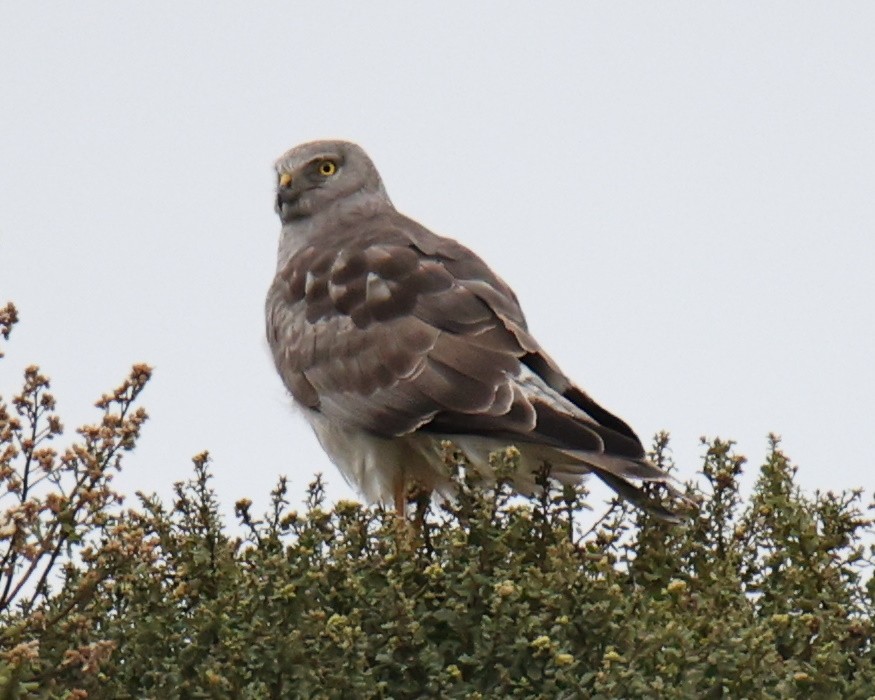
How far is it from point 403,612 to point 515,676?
0.36 m

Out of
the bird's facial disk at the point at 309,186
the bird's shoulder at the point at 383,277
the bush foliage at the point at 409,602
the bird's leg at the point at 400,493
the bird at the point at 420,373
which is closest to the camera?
the bush foliage at the point at 409,602

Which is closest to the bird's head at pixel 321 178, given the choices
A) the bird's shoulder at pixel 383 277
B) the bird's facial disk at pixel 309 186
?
the bird's facial disk at pixel 309 186

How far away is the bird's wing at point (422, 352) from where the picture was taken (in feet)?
22.3

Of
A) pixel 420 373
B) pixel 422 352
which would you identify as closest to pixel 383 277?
pixel 422 352

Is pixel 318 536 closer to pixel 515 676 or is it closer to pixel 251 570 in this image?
pixel 251 570

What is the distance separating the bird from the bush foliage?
0.76m

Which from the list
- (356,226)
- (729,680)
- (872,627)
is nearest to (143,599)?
(729,680)

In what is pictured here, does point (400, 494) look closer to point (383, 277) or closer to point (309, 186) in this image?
point (383, 277)

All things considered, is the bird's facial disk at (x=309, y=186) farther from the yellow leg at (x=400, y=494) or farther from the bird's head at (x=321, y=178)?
the yellow leg at (x=400, y=494)

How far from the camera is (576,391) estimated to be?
7070 millimetres

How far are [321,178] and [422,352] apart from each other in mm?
2425

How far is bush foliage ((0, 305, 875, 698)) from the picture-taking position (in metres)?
4.54

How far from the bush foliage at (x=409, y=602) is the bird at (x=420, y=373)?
0.76 m

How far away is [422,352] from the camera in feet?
24.1
